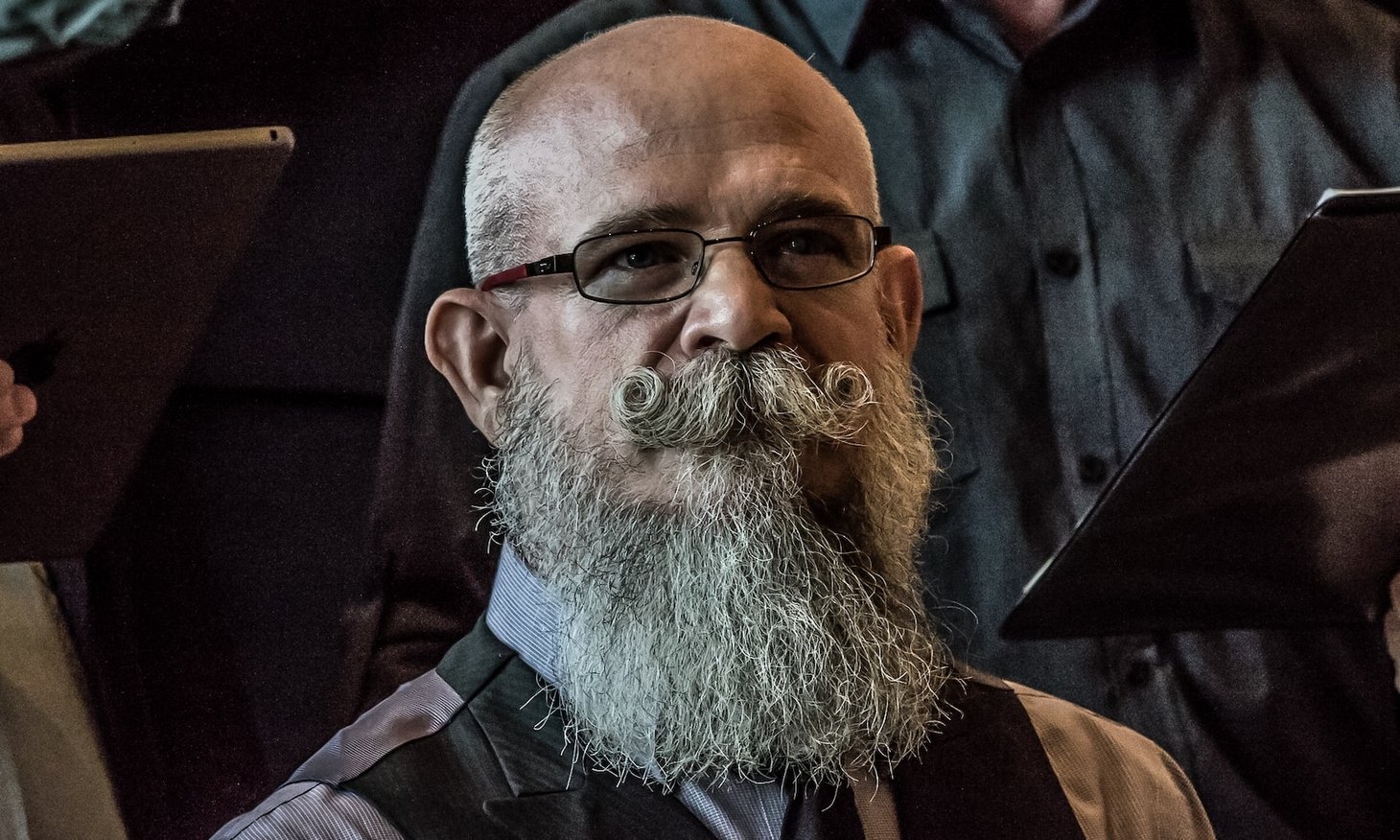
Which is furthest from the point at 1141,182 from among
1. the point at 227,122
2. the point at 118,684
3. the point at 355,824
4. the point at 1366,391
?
the point at 118,684

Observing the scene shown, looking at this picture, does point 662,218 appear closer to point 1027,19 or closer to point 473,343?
point 473,343

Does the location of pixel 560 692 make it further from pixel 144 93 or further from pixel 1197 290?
pixel 1197 290

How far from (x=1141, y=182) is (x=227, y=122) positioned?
1047 millimetres

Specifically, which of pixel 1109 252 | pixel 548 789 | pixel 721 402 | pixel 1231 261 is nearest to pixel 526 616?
pixel 548 789

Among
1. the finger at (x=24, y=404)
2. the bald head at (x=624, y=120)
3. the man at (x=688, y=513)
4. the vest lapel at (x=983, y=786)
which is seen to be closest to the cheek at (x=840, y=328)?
the man at (x=688, y=513)

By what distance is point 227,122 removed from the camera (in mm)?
1387

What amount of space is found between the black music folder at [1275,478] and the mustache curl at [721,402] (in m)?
Answer: 0.41

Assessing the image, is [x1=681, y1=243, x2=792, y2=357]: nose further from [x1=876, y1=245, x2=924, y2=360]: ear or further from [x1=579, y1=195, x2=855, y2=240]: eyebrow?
[x1=876, y1=245, x2=924, y2=360]: ear

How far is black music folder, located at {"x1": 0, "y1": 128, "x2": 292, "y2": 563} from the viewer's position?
125cm

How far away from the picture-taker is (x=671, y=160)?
1.42 meters

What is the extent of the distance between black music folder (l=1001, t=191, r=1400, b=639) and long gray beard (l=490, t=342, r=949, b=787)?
0.28 metres

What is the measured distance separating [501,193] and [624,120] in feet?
0.53

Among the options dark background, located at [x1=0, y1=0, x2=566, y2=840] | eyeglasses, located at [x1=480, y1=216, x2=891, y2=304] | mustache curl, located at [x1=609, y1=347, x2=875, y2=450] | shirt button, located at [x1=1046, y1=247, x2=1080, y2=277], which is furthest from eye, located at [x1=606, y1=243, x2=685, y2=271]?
shirt button, located at [x1=1046, y1=247, x2=1080, y2=277]

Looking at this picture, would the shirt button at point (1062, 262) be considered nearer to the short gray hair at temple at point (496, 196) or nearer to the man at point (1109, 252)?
the man at point (1109, 252)
